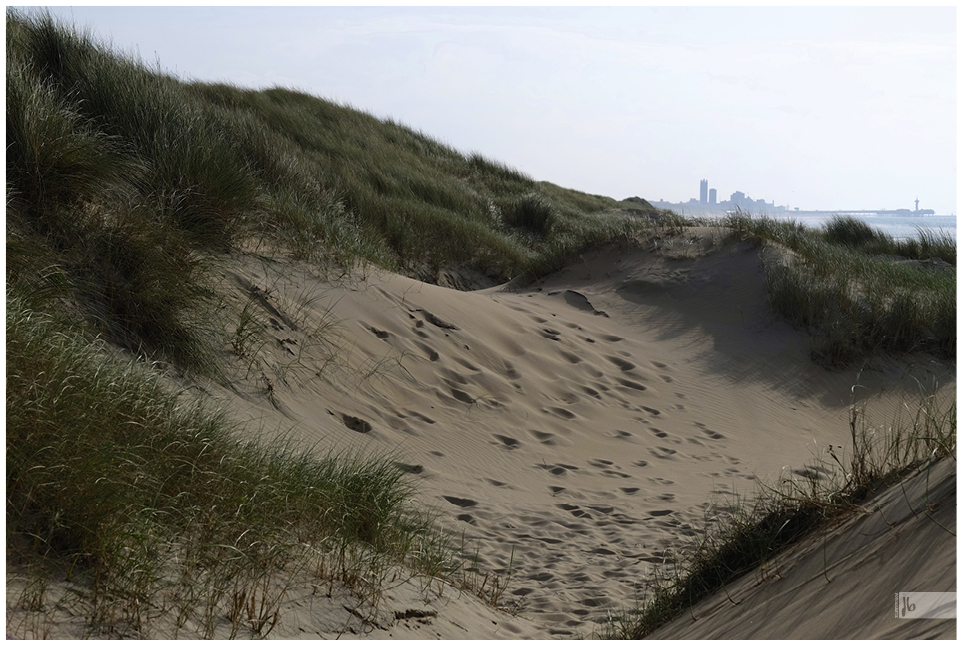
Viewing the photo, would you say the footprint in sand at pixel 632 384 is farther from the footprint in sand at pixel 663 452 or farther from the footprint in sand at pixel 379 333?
the footprint in sand at pixel 379 333

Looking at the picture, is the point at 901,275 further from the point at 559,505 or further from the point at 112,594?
the point at 112,594

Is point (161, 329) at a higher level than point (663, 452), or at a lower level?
higher

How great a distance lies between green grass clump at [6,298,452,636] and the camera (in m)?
2.25

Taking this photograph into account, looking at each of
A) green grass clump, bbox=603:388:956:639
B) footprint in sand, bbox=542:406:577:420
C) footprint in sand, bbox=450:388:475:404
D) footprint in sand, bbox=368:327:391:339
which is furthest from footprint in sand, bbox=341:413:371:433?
green grass clump, bbox=603:388:956:639

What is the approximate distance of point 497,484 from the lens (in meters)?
4.96

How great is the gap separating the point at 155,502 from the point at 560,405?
164 inches

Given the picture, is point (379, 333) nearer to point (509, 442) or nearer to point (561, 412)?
point (509, 442)

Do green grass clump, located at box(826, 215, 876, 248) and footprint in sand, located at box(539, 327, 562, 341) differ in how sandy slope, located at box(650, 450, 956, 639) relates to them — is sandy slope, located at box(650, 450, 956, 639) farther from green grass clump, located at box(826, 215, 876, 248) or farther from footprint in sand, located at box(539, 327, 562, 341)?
green grass clump, located at box(826, 215, 876, 248)

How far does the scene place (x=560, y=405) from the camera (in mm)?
6324

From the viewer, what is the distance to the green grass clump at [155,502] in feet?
7.39

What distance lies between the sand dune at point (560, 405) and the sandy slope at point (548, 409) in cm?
2

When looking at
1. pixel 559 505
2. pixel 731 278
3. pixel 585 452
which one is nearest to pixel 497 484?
pixel 559 505

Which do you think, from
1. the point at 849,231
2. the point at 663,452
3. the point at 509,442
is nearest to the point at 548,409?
the point at 509,442

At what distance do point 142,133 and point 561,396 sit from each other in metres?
4.18
